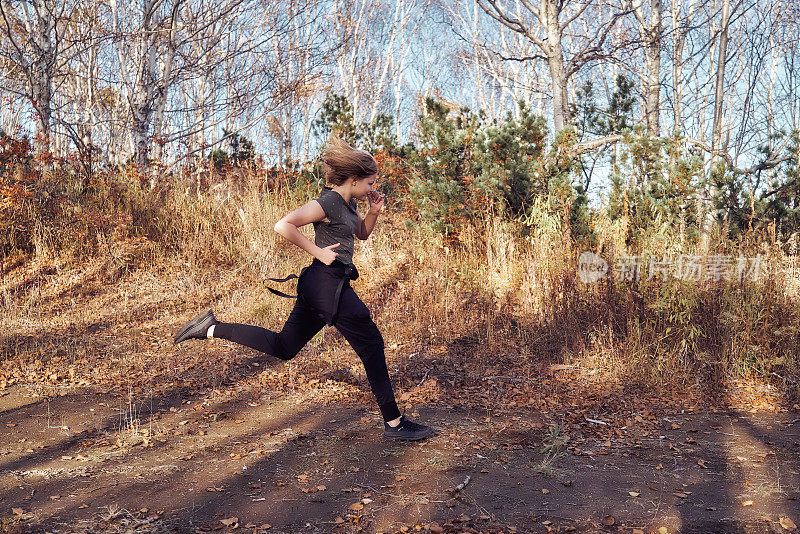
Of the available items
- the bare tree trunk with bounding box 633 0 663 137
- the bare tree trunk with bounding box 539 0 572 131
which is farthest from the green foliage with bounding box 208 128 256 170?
the bare tree trunk with bounding box 633 0 663 137

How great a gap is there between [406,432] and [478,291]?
3.46 meters

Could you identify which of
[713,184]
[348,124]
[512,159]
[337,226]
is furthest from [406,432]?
[348,124]

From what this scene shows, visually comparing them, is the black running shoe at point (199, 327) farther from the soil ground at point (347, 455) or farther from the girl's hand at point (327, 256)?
the girl's hand at point (327, 256)

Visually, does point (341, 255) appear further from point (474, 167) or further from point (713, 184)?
point (713, 184)

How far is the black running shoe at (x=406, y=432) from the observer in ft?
12.8

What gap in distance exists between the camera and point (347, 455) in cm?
375

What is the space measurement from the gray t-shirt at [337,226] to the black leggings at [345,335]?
0.67ft

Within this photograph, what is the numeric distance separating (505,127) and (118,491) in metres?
5.59

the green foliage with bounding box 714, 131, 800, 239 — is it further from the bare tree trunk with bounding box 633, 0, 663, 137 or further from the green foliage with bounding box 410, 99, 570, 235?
the bare tree trunk with bounding box 633, 0, 663, 137

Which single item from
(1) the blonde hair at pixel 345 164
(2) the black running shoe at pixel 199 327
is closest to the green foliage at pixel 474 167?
(1) the blonde hair at pixel 345 164

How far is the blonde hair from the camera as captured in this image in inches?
143

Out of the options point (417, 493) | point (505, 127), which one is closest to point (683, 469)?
point (417, 493)

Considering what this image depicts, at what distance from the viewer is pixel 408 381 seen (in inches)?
211

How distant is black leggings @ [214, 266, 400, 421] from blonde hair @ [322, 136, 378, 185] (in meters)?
0.61
